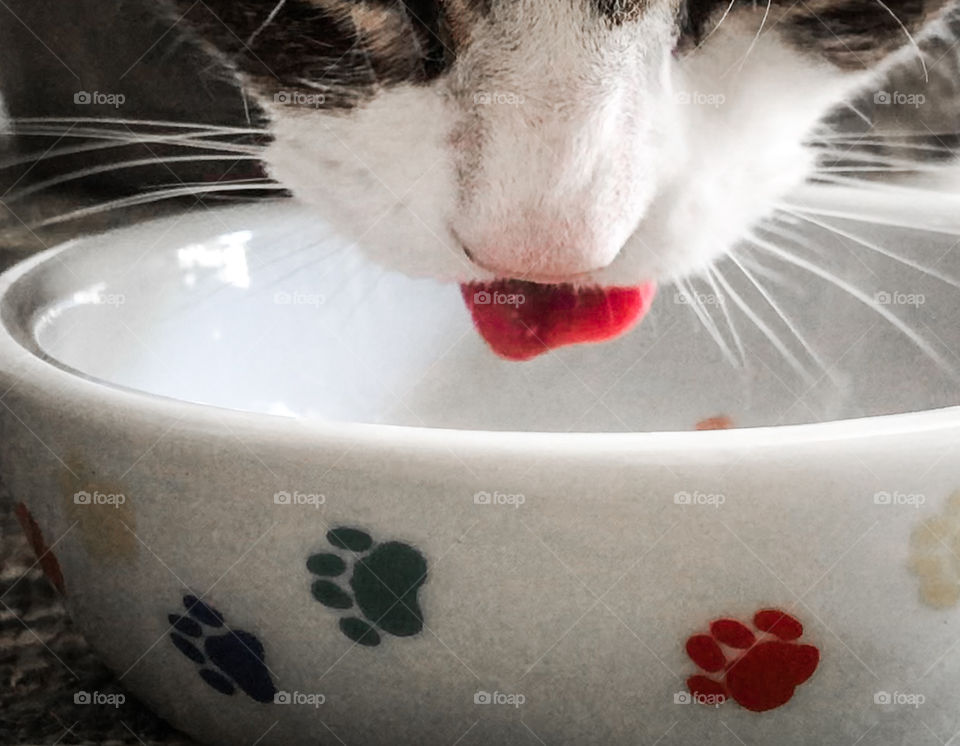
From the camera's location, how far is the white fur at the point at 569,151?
346mm

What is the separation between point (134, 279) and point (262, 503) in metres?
0.19

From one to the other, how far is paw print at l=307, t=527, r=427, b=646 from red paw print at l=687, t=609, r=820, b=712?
0.06 m

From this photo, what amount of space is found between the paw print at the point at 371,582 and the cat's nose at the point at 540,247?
0.16m

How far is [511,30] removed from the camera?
0.37 m

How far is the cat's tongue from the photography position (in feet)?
1.47

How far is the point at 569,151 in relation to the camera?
13.5 inches

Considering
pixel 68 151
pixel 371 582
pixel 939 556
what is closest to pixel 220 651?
pixel 371 582

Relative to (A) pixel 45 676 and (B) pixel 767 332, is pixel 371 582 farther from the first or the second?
(B) pixel 767 332

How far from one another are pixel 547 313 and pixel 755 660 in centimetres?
26

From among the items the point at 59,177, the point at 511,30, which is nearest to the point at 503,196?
the point at 511,30

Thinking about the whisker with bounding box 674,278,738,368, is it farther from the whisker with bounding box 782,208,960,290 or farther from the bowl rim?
the bowl rim

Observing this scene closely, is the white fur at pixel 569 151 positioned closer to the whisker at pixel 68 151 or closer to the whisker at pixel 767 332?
the whisker at pixel 767 332

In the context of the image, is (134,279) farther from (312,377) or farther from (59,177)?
(59,177)

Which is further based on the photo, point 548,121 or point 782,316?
point 782,316
